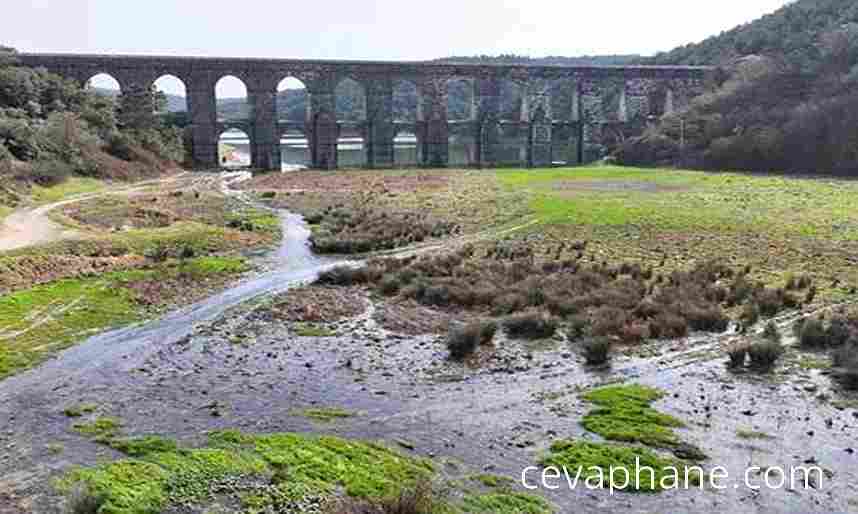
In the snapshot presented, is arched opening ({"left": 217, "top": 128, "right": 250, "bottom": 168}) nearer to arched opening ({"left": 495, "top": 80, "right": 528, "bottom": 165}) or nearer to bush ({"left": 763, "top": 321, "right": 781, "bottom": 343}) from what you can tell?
arched opening ({"left": 495, "top": 80, "right": 528, "bottom": 165})

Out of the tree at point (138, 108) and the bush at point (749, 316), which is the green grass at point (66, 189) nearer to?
the tree at point (138, 108)

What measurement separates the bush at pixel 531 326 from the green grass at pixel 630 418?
14.7ft

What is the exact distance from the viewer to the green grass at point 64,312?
20.7m

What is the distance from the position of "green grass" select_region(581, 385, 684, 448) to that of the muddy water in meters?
0.32

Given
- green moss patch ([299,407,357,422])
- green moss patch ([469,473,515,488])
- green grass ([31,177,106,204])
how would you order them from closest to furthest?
green moss patch ([469,473,515,488])
green moss patch ([299,407,357,422])
green grass ([31,177,106,204])

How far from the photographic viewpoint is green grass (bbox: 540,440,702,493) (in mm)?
13031

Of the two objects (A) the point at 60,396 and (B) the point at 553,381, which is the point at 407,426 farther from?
(A) the point at 60,396

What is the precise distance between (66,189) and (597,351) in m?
42.8

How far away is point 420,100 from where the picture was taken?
90.4m

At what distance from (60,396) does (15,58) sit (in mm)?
65394

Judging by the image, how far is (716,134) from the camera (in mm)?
78625

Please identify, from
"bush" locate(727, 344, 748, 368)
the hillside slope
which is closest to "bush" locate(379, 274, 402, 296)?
"bush" locate(727, 344, 748, 368)

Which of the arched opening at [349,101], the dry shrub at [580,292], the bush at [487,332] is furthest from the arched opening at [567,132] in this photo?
the bush at [487,332]

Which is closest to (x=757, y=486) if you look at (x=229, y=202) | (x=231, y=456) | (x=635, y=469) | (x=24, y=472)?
(x=635, y=469)
